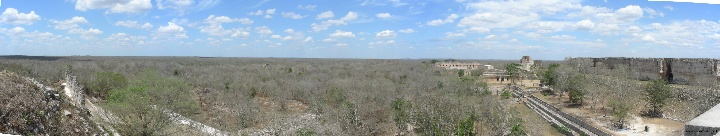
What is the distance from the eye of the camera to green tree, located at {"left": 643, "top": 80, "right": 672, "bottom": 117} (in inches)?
755

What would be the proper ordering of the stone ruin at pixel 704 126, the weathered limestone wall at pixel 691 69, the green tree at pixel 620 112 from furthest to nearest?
1. the weathered limestone wall at pixel 691 69
2. the green tree at pixel 620 112
3. the stone ruin at pixel 704 126

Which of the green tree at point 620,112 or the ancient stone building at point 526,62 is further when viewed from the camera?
the ancient stone building at point 526,62

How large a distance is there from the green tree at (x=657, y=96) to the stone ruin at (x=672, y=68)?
2.04 metres

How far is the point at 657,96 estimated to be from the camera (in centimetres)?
1939

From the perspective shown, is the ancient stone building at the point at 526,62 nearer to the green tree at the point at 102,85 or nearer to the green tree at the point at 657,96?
the green tree at the point at 657,96

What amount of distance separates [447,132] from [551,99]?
14.3 metres

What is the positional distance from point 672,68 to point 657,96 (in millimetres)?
4593

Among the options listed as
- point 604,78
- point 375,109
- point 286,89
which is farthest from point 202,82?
point 604,78

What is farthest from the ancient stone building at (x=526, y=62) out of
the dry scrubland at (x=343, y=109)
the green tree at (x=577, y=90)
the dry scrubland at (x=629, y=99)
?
the green tree at (x=577, y=90)

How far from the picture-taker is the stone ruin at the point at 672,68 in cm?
2044

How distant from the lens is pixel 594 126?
18688mm

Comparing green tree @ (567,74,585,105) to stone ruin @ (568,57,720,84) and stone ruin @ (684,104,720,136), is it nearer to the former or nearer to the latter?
stone ruin @ (568,57,720,84)

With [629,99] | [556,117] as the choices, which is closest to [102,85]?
[556,117]

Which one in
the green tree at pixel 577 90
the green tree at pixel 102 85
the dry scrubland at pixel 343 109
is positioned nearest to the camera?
the dry scrubland at pixel 343 109
